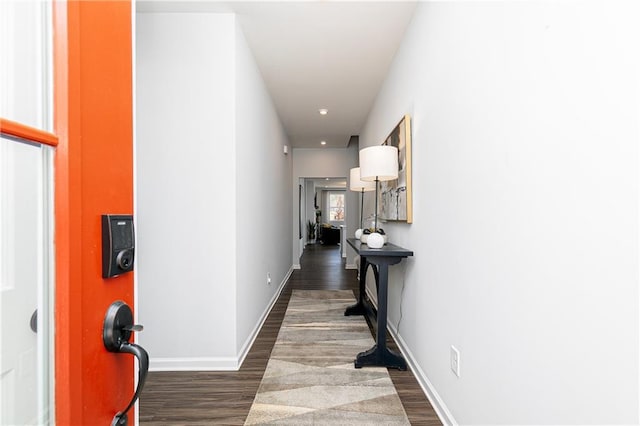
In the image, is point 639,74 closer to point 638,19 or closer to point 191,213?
point 638,19

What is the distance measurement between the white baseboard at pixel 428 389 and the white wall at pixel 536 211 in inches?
0.6

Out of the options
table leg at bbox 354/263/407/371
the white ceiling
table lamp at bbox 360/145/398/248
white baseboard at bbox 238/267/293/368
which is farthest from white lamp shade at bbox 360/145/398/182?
white baseboard at bbox 238/267/293/368

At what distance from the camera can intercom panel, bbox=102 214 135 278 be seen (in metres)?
0.59

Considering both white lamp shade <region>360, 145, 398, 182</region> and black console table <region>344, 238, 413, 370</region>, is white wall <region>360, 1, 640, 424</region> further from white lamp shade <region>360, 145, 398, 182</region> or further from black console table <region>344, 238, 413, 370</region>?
white lamp shade <region>360, 145, 398, 182</region>

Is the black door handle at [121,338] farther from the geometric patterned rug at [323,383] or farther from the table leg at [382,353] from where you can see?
the table leg at [382,353]

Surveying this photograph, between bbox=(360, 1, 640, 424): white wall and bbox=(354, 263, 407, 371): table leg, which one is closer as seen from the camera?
bbox=(360, 1, 640, 424): white wall

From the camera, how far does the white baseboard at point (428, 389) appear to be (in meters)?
1.70

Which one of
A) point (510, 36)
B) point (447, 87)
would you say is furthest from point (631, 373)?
point (447, 87)

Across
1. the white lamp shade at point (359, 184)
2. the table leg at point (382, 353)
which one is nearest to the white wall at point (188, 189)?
the table leg at point (382, 353)

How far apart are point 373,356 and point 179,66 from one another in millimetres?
2506

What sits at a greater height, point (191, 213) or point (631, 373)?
point (191, 213)

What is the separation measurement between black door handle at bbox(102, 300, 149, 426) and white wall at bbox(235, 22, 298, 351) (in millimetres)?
1735

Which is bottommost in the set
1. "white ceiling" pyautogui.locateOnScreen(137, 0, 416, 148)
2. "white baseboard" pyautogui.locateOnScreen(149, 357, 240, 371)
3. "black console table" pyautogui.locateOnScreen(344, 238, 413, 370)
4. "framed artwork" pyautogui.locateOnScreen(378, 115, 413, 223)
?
"white baseboard" pyautogui.locateOnScreen(149, 357, 240, 371)

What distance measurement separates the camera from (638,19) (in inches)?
28.6
